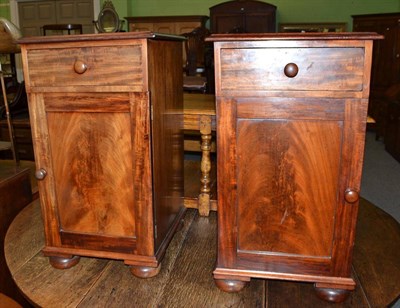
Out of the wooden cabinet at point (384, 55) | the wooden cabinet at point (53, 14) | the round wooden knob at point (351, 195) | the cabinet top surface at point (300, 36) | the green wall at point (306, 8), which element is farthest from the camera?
the wooden cabinet at point (53, 14)

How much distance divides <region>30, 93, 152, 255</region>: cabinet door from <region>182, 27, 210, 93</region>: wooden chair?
93.8 inches

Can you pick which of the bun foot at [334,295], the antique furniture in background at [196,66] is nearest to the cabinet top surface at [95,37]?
the bun foot at [334,295]

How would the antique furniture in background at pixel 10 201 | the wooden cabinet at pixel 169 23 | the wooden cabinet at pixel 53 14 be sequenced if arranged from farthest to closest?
the wooden cabinet at pixel 53 14 < the wooden cabinet at pixel 169 23 < the antique furniture in background at pixel 10 201

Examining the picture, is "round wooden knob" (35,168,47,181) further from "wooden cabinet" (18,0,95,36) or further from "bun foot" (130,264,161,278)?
"wooden cabinet" (18,0,95,36)

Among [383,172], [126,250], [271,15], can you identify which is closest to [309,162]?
[126,250]

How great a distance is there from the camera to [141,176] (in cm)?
112

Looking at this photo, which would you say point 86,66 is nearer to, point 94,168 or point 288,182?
point 94,168

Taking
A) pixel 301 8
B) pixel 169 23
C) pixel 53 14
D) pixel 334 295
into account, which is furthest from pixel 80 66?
pixel 53 14

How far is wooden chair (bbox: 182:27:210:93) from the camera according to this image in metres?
3.68

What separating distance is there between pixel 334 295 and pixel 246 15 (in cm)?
568

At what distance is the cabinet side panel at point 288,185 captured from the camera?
1.00 m

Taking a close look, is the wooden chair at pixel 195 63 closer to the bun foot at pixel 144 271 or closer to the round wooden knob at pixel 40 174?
the round wooden knob at pixel 40 174

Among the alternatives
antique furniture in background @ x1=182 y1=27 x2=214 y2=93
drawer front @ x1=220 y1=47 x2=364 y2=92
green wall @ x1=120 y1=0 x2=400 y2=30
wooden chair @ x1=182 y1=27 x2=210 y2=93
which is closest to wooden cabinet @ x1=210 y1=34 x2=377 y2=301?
drawer front @ x1=220 y1=47 x2=364 y2=92

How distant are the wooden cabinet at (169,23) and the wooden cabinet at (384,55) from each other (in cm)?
262
